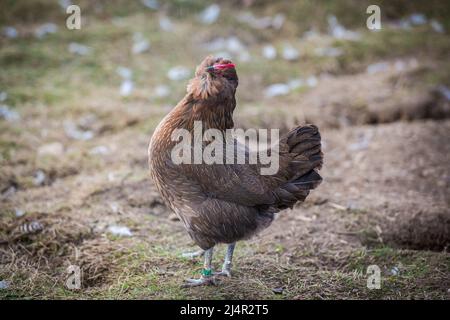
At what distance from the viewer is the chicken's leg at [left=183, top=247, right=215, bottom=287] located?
336 cm

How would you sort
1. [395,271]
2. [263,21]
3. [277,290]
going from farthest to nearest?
[263,21]
[395,271]
[277,290]

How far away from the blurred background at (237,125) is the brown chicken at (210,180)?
0.37 metres

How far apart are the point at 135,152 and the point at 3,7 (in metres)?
3.90

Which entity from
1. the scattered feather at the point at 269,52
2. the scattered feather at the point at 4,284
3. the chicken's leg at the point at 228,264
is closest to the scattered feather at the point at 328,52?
the scattered feather at the point at 269,52

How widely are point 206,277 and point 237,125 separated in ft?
8.90

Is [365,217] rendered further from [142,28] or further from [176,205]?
[142,28]

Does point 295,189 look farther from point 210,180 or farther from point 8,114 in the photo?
point 8,114

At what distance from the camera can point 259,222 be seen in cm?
347

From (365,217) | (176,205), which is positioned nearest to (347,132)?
(365,217)

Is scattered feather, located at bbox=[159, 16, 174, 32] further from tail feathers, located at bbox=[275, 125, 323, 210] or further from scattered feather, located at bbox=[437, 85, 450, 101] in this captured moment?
tail feathers, located at bbox=[275, 125, 323, 210]

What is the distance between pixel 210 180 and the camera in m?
3.33

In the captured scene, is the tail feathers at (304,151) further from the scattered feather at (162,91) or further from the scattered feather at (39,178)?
the scattered feather at (162,91)

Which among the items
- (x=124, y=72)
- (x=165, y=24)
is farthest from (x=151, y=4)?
(x=124, y=72)

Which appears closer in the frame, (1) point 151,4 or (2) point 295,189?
(2) point 295,189
